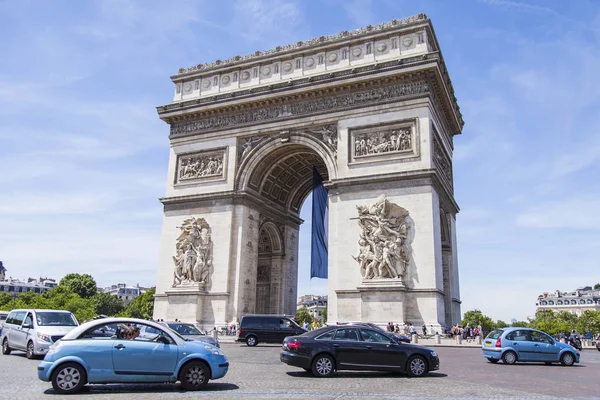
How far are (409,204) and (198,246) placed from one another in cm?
1286

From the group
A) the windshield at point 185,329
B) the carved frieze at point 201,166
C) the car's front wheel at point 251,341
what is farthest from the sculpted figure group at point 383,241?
the windshield at point 185,329

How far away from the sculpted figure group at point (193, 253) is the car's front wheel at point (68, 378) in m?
21.2

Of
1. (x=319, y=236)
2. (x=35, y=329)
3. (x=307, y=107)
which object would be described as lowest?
(x=35, y=329)

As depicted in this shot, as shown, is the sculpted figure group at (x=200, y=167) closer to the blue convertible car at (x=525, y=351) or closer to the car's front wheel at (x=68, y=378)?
the blue convertible car at (x=525, y=351)

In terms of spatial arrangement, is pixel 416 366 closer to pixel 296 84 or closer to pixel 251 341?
pixel 251 341

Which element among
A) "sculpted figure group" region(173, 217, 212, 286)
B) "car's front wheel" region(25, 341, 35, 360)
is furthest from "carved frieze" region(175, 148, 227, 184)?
"car's front wheel" region(25, 341, 35, 360)

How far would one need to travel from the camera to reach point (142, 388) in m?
9.53

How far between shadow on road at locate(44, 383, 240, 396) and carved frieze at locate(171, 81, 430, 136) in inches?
851

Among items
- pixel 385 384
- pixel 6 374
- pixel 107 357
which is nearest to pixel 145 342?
pixel 107 357

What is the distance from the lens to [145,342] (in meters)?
9.34

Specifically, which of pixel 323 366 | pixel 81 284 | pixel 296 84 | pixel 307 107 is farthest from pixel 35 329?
pixel 81 284

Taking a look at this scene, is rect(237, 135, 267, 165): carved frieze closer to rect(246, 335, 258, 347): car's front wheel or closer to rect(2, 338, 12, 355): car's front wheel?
rect(246, 335, 258, 347): car's front wheel

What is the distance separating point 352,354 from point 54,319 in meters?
9.56

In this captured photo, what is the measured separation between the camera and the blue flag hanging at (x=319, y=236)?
30578mm
